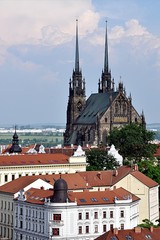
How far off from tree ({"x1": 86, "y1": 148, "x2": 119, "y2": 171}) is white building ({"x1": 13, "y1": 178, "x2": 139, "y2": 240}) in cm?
3811

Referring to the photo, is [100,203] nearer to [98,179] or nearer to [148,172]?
[98,179]

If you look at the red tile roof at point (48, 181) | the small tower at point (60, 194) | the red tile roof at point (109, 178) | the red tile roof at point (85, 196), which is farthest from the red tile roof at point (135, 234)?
the red tile roof at point (109, 178)

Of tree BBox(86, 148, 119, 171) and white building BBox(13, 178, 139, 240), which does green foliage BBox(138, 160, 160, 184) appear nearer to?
tree BBox(86, 148, 119, 171)

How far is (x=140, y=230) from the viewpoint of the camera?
89500 mm

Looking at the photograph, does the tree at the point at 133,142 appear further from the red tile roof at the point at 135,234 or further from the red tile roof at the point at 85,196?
the red tile roof at the point at 135,234

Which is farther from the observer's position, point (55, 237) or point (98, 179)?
point (98, 179)

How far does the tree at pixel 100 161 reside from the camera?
494 ft

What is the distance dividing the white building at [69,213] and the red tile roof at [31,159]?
2611 cm

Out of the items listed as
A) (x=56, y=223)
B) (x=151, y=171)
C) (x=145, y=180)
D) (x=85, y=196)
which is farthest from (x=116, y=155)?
(x=56, y=223)

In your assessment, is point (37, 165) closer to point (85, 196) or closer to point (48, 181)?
point (48, 181)

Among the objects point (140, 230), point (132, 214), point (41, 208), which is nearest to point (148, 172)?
point (132, 214)

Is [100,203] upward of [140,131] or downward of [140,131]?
downward

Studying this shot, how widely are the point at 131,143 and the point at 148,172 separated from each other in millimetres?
36955

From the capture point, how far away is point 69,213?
339 ft
